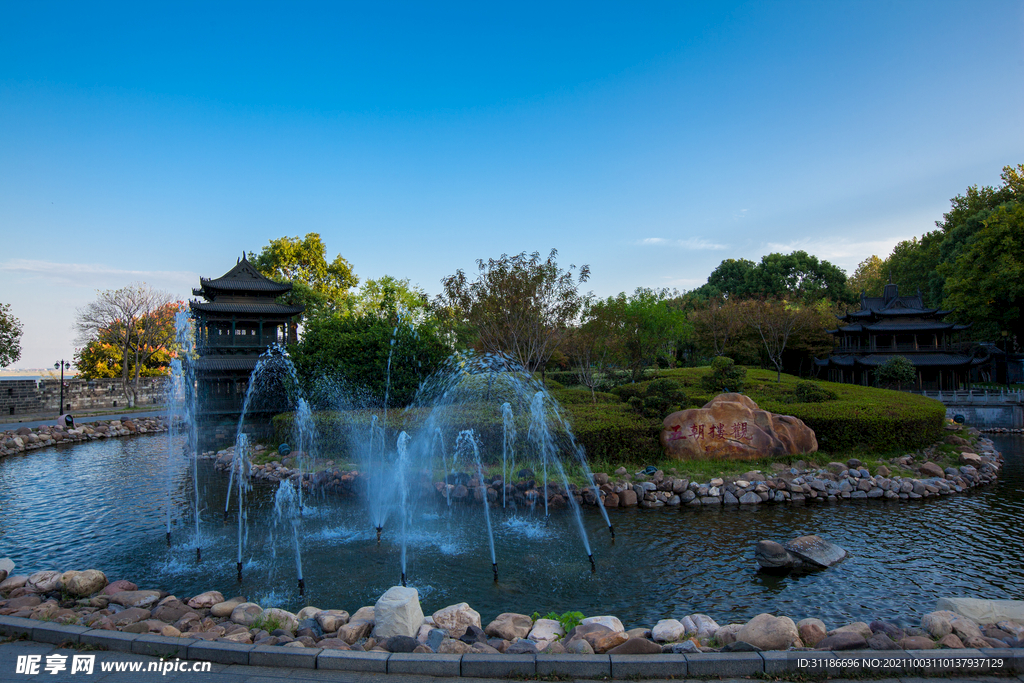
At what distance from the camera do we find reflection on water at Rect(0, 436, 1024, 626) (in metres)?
7.28

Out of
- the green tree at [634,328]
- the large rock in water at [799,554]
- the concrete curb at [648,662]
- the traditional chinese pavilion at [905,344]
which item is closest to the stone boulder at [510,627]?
the concrete curb at [648,662]

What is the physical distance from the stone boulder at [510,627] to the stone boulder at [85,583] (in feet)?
18.6

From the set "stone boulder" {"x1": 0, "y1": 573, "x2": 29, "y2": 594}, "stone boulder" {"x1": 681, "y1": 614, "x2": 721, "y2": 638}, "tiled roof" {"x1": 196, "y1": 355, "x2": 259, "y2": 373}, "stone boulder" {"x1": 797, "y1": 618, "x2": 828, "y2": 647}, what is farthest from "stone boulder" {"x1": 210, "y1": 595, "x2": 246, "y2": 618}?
"tiled roof" {"x1": 196, "y1": 355, "x2": 259, "y2": 373}

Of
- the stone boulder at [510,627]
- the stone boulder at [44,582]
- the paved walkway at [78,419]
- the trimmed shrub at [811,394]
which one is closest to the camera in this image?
the stone boulder at [510,627]

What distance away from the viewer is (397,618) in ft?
18.6

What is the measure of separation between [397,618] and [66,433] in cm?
2473

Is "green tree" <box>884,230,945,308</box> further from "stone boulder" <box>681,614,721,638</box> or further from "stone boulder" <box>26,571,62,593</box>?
"stone boulder" <box>26,571,62,593</box>

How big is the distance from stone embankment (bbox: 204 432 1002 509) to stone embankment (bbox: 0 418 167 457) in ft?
53.1

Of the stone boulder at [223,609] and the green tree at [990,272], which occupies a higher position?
the green tree at [990,272]

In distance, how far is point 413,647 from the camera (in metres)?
5.23

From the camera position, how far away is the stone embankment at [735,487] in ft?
39.4

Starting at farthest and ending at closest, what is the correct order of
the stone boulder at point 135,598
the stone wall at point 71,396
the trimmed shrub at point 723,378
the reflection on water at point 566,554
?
the stone wall at point 71,396 → the trimmed shrub at point 723,378 → the reflection on water at point 566,554 → the stone boulder at point 135,598

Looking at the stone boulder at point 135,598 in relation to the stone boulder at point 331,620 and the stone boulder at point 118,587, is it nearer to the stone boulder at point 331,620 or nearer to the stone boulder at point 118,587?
the stone boulder at point 118,587

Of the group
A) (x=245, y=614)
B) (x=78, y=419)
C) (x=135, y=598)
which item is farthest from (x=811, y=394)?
(x=78, y=419)
